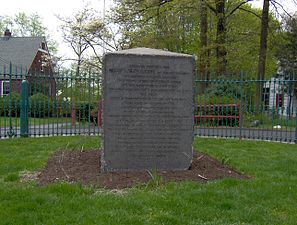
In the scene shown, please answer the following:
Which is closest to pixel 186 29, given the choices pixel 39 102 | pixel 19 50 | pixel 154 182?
pixel 19 50

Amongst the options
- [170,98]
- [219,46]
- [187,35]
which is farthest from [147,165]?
[187,35]

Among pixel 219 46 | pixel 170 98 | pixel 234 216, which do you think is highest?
pixel 219 46

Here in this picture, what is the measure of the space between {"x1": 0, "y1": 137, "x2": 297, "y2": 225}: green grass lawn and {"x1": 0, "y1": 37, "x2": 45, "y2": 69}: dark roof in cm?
3435

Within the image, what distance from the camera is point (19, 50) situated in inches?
1626

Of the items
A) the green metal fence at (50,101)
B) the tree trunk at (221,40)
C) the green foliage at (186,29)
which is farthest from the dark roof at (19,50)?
the tree trunk at (221,40)

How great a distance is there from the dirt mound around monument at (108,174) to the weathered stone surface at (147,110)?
302 mm

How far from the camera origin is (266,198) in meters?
5.54

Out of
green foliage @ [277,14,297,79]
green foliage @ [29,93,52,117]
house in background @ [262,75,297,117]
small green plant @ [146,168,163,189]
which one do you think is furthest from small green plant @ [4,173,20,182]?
green foliage @ [277,14,297,79]

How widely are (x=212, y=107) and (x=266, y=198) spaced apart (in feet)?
39.8

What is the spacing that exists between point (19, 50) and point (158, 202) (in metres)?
39.4

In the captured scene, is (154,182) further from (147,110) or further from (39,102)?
(39,102)

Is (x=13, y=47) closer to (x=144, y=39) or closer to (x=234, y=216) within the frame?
(x=144, y=39)

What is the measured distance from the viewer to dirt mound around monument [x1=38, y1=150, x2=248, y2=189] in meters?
6.25

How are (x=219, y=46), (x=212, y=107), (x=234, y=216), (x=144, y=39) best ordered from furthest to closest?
(x=144, y=39), (x=219, y=46), (x=212, y=107), (x=234, y=216)
